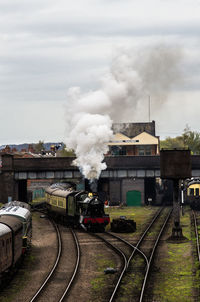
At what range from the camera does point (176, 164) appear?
38.5 meters

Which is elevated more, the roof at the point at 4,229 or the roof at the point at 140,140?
the roof at the point at 140,140

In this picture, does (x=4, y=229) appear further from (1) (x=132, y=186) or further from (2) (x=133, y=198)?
(1) (x=132, y=186)

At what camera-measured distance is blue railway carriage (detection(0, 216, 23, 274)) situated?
22.0m

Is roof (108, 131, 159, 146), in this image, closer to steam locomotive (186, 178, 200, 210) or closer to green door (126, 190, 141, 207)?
green door (126, 190, 141, 207)

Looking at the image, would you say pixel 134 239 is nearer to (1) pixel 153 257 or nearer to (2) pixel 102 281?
(1) pixel 153 257

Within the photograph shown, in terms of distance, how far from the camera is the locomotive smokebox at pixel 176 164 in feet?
126

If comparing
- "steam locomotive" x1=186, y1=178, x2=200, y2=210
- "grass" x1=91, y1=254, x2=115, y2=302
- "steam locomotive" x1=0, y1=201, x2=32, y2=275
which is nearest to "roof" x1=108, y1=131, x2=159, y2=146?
"steam locomotive" x1=186, y1=178, x2=200, y2=210

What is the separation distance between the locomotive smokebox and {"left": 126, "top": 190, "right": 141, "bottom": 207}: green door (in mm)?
44800

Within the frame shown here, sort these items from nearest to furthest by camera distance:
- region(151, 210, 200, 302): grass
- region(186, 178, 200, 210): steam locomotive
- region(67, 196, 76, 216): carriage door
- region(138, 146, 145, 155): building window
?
region(151, 210, 200, 302): grass, region(67, 196, 76, 216): carriage door, region(186, 178, 200, 210): steam locomotive, region(138, 146, 145, 155): building window

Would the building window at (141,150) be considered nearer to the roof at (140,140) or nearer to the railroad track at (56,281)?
the roof at (140,140)

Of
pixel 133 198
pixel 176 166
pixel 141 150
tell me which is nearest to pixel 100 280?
pixel 176 166

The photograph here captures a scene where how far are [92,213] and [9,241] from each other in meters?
18.2

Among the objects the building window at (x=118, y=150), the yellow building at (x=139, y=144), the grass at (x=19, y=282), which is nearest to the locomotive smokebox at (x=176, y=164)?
the grass at (x=19, y=282)

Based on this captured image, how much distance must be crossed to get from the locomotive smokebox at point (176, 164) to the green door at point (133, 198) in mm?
44800
